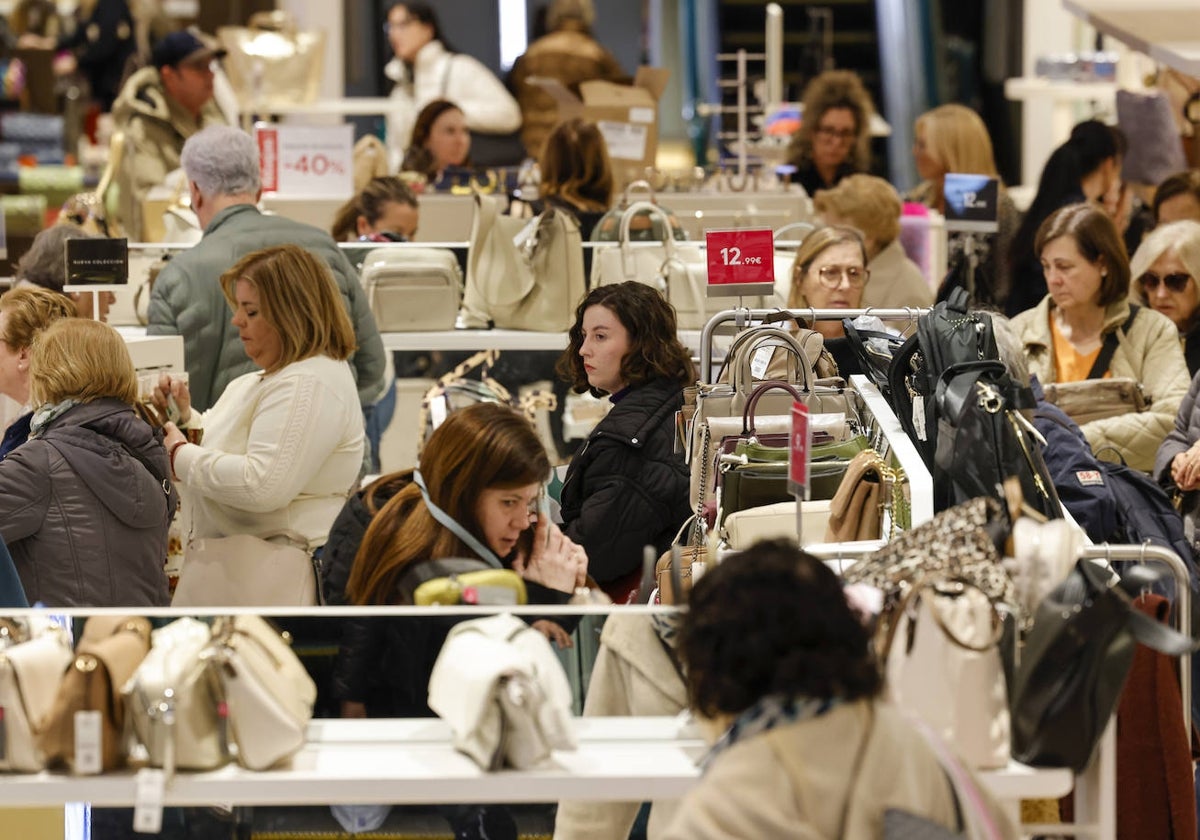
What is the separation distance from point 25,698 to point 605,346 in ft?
7.28

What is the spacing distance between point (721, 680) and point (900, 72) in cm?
1150

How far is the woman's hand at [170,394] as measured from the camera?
466 centimetres

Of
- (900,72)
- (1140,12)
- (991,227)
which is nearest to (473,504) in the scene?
(991,227)

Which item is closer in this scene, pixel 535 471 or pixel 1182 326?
pixel 535 471

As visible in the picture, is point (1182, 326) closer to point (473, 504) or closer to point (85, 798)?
point (473, 504)

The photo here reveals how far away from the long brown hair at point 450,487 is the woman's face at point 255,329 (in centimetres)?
114

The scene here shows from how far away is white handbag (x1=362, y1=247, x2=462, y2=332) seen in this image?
629 cm

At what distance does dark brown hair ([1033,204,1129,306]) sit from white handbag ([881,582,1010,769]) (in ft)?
9.91

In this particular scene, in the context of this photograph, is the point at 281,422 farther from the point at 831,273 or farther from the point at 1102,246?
the point at 1102,246

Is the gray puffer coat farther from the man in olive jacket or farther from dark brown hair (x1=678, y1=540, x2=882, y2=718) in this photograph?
dark brown hair (x1=678, y1=540, x2=882, y2=718)

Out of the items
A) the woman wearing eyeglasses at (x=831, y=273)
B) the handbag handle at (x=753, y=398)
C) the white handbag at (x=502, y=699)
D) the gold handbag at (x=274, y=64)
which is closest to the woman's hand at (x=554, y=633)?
the white handbag at (x=502, y=699)

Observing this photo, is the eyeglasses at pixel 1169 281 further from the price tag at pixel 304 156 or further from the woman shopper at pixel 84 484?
the price tag at pixel 304 156

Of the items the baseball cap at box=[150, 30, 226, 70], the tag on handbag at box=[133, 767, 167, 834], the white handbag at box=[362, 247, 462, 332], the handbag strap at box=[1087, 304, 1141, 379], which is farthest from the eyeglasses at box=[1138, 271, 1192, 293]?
the baseball cap at box=[150, 30, 226, 70]

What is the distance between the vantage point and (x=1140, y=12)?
25.3ft
